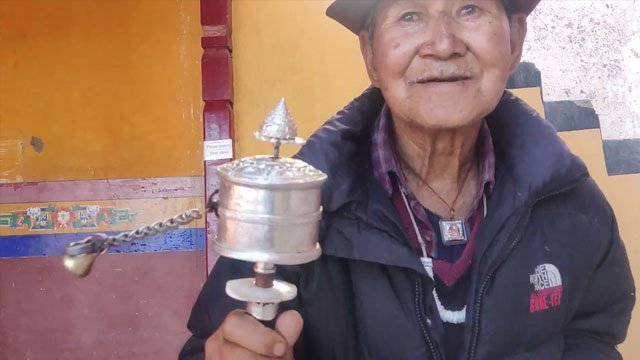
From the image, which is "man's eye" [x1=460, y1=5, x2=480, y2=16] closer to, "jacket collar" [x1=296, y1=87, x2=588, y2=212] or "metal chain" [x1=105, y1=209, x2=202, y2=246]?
"jacket collar" [x1=296, y1=87, x2=588, y2=212]

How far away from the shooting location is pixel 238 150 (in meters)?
3.65

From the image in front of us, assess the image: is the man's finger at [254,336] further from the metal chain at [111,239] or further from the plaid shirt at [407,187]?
the plaid shirt at [407,187]

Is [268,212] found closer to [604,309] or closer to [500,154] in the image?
[500,154]

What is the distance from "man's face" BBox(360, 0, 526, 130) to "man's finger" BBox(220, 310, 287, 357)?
2.42 feet

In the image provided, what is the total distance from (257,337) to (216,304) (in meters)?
0.41

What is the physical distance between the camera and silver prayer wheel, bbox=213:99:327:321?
888mm

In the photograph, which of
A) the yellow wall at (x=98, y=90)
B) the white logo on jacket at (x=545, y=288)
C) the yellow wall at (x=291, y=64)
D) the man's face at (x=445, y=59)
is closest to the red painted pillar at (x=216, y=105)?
the yellow wall at (x=291, y=64)

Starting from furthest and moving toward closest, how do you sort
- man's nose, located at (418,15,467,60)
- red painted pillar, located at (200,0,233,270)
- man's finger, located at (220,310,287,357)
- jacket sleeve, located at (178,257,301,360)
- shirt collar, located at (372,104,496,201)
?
red painted pillar, located at (200,0,233,270)
shirt collar, located at (372,104,496,201)
man's nose, located at (418,15,467,60)
jacket sleeve, located at (178,257,301,360)
man's finger, located at (220,310,287,357)

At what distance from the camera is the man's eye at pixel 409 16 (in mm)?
1499

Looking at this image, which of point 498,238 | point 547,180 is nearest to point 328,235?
point 498,238

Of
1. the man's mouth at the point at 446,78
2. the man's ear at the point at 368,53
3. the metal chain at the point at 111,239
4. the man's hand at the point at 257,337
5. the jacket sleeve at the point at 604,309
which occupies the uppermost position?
the man's ear at the point at 368,53

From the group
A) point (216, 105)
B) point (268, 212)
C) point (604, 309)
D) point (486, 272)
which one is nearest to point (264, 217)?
point (268, 212)

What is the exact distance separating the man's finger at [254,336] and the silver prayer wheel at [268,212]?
1.6 inches

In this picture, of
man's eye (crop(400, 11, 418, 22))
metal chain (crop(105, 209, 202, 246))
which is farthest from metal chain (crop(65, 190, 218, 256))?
man's eye (crop(400, 11, 418, 22))
